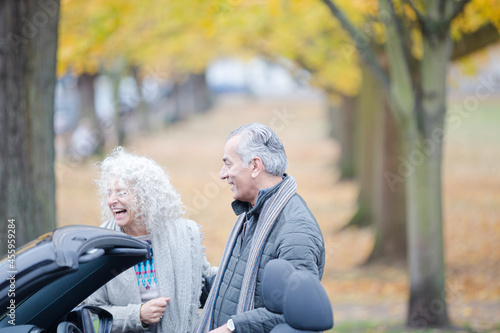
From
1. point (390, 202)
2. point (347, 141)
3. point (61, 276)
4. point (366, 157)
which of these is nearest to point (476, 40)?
point (390, 202)

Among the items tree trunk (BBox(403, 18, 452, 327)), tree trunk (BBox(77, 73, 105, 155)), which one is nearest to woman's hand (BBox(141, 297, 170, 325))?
tree trunk (BBox(403, 18, 452, 327))

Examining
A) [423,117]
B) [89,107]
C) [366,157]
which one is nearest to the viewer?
[423,117]

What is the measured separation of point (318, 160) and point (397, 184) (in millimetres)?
18352

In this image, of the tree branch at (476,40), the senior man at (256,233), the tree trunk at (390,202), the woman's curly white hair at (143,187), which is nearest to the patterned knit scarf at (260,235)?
the senior man at (256,233)

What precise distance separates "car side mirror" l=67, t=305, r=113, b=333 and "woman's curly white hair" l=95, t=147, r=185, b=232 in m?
0.50

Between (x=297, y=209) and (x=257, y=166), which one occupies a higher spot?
(x=257, y=166)

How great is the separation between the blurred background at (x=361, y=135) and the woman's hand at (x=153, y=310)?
138 cm

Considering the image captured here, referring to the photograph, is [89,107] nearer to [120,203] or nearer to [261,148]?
[120,203]

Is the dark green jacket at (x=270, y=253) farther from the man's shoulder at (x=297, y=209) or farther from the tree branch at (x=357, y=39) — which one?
the tree branch at (x=357, y=39)

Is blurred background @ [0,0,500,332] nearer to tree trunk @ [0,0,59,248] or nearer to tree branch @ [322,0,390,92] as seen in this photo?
tree branch @ [322,0,390,92]

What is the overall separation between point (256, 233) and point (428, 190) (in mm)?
5327

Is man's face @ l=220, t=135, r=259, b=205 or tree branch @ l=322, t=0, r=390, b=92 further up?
tree branch @ l=322, t=0, r=390, b=92

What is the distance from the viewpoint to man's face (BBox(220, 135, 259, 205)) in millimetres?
3029

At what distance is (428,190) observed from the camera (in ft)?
25.7
